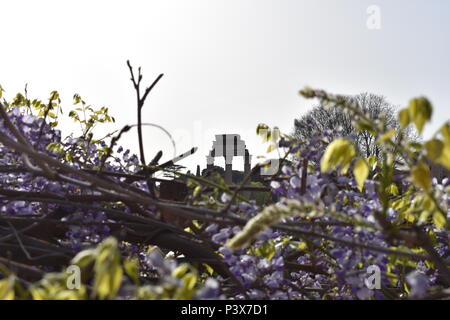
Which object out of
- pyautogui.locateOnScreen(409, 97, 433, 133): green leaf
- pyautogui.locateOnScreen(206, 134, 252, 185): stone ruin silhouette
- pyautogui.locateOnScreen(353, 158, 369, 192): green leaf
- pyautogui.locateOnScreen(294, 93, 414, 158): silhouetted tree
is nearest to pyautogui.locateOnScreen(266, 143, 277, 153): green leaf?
pyautogui.locateOnScreen(353, 158, 369, 192): green leaf

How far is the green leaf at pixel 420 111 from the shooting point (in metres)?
1.22

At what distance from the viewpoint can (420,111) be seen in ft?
4.02

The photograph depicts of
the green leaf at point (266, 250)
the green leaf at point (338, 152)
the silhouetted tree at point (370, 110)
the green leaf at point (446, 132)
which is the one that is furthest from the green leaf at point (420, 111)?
the silhouetted tree at point (370, 110)

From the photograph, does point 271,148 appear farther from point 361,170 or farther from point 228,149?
point 228,149

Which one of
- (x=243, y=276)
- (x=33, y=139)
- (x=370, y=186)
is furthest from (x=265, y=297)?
(x=33, y=139)

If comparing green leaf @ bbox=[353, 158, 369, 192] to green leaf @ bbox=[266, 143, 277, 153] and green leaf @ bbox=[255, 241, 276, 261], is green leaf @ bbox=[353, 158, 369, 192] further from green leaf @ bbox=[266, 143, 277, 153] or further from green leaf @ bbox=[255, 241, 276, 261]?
green leaf @ bbox=[266, 143, 277, 153]

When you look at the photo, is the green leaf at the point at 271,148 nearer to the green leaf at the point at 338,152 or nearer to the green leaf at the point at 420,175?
the green leaf at the point at 338,152

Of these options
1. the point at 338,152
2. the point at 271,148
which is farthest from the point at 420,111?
the point at 271,148

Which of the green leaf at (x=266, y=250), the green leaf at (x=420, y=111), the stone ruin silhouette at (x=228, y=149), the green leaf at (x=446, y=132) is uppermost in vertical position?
the stone ruin silhouette at (x=228, y=149)

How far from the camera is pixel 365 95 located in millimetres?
33438

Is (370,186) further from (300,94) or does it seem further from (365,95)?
(365,95)

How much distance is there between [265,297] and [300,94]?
0.76m

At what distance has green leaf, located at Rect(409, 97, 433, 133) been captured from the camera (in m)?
1.22

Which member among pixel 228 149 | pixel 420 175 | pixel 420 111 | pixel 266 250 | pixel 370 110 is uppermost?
pixel 370 110
